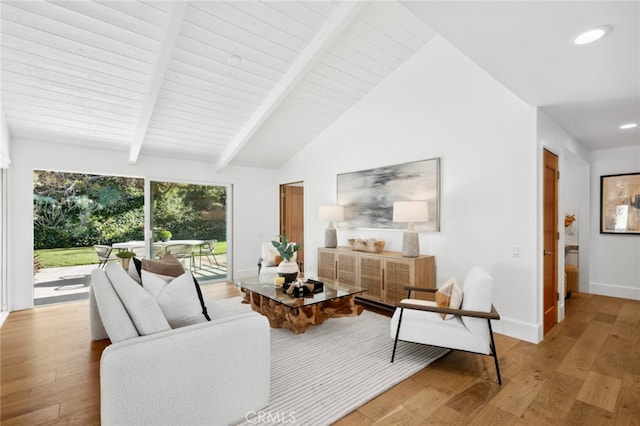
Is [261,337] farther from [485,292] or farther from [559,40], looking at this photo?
[559,40]

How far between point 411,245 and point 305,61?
2601mm

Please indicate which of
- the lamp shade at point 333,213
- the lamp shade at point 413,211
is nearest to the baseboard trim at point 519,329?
the lamp shade at point 413,211

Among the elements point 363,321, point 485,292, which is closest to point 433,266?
point 363,321

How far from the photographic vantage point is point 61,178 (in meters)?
6.41

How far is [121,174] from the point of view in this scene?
4926 millimetres

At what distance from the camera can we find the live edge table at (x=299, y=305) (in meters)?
3.00

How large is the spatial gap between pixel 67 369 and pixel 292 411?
6.77 feet

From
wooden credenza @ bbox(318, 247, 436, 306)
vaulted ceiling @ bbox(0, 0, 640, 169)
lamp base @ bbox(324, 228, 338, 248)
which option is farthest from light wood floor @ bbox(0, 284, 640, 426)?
lamp base @ bbox(324, 228, 338, 248)

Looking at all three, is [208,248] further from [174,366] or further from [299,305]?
[174,366]

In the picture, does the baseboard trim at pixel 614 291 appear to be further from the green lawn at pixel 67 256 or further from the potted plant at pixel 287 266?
the green lawn at pixel 67 256

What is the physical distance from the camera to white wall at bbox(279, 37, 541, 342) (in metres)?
3.14

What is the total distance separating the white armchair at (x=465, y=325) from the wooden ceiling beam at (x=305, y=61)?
9.26ft

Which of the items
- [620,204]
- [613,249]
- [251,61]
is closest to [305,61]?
[251,61]

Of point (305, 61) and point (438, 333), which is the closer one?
point (438, 333)
